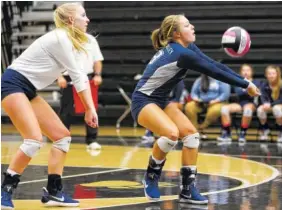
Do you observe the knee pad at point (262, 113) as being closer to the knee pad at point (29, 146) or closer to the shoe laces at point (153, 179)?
the shoe laces at point (153, 179)

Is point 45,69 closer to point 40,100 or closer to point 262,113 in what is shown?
point 40,100

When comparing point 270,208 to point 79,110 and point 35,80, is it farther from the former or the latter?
point 79,110

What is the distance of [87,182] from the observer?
7.78 meters

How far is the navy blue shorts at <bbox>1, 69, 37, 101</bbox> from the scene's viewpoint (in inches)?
243

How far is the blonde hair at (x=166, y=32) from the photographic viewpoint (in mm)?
6766

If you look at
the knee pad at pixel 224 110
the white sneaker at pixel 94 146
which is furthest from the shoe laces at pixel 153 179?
the knee pad at pixel 224 110

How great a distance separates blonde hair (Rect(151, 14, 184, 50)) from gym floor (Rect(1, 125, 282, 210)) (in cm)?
148

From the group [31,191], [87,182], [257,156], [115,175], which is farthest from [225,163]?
[31,191]

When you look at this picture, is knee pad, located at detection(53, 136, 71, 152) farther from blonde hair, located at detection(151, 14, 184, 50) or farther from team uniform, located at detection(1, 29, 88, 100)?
blonde hair, located at detection(151, 14, 184, 50)

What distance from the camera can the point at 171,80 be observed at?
21.9 feet

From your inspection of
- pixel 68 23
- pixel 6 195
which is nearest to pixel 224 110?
pixel 68 23

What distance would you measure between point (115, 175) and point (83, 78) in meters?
2.41

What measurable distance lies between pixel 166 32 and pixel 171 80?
19.0 inches

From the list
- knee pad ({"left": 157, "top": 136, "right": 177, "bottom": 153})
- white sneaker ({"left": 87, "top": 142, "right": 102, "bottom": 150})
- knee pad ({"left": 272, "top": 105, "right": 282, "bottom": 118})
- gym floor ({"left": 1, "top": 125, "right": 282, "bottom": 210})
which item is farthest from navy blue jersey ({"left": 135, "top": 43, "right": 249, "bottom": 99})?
knee pad ({"left": 272, "top": 105, "right": 282, "bottom": 118})
